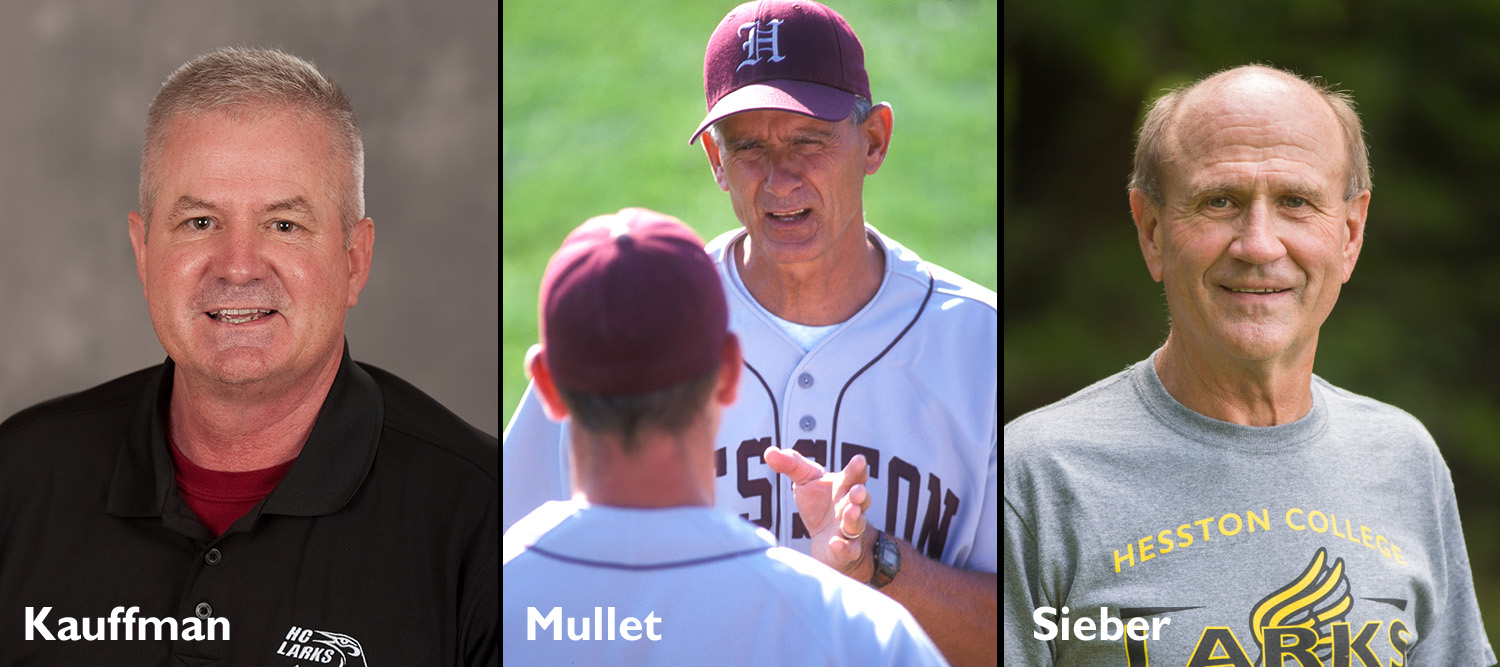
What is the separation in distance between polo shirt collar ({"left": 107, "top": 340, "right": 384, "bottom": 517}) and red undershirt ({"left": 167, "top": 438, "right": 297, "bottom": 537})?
0.16ft

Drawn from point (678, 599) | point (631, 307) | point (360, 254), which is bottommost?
point (678, 599)

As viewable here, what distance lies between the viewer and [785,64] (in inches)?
99.7

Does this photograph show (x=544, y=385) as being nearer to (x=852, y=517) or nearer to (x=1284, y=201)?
(x=852, y=517)

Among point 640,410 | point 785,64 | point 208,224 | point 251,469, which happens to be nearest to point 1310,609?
point 640,410

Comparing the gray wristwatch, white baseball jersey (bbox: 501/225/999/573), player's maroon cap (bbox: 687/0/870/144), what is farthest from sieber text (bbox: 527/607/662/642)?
player's maroon cap (bbox: 687/0/870/144)

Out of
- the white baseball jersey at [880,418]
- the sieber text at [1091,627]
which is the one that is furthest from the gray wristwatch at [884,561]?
the sieber text at [1091,627]

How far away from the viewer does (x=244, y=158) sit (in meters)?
2.54

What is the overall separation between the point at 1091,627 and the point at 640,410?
1058 millimetres

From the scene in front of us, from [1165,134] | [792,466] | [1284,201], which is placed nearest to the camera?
[792,466]

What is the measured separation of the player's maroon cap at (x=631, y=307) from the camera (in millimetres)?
2416

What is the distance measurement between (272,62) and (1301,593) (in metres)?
2.41

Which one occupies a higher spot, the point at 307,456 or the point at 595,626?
the point at 307,456

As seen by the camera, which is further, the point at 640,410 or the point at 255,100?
the point at 255,100

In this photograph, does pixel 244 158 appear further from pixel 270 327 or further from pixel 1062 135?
pixel 1062 135
